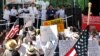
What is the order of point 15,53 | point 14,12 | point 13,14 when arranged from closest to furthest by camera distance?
point 15,53, point 13,14, point 14,12

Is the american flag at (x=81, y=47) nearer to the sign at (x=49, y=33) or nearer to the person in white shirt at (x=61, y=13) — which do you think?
the sign at (x=49, y=33)

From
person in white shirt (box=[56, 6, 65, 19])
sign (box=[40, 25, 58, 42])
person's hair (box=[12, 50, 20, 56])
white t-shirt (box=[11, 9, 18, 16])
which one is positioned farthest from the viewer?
person in white shirt (box=[56, 6, 65, 19])

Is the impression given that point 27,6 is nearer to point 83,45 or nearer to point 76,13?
point 76,13

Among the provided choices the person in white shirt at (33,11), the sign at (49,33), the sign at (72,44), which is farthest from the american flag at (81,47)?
the person in white shirt at (33,11)

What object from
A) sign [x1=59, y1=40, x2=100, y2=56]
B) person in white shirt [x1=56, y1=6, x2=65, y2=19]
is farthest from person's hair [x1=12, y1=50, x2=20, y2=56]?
person in white shirt [x1=56, y1=6, x2=65, y2=19]

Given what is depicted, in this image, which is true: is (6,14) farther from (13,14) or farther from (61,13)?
(61,13)

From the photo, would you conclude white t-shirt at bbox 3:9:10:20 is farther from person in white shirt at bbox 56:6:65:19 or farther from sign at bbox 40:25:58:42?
sign at bbox 40:25:58:42

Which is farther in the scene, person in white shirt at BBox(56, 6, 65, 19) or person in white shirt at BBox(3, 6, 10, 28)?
person in white shirt at BBox(56, 6, 65, 19)

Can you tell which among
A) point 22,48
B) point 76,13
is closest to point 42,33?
point 22,48

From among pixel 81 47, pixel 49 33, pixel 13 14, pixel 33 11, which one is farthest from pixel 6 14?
pixel 81 47

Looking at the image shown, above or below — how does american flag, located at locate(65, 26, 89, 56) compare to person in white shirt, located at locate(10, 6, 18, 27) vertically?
above

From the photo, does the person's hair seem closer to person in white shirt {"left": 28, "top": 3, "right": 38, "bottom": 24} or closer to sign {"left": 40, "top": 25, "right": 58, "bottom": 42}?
sign {"left": 40, "top": 25, "right": 58, "bottom": 42}

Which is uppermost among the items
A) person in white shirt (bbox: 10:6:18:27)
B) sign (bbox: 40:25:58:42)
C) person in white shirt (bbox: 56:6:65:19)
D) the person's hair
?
sign (bbox: 40:25:58:42)

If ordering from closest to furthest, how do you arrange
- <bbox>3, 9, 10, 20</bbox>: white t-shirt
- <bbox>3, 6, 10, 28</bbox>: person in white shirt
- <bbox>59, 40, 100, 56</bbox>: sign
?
<bbox>59, 40, 100, 56</bbox>: sign, <bbox>3, 6, 10, 28</bbox>: person in white shirt, <bbox>3, 9, 10, 20</bbox>: white t-shirt
